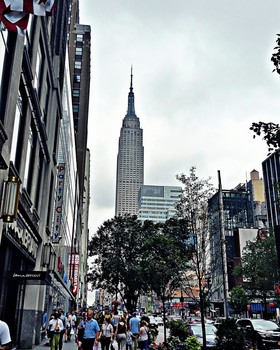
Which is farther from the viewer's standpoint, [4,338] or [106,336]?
[106,336]

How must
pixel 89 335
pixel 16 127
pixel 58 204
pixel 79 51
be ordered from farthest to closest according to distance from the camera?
1. pixel 79 51
2. pixel 58 204
3. pixel 16 127
4. pixel 89 335

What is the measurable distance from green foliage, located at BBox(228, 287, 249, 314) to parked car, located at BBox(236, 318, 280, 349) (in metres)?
35.7

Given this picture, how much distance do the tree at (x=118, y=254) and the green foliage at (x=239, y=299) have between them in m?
18.8

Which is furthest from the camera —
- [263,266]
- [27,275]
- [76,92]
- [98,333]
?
[76,92]

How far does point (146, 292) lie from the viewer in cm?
4491

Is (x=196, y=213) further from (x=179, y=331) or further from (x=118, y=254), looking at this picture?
(x=118, y=254)

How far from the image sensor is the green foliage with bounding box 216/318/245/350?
517 inches

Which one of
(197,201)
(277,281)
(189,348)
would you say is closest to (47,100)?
(197,201)

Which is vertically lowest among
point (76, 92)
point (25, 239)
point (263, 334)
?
point (263, 334)

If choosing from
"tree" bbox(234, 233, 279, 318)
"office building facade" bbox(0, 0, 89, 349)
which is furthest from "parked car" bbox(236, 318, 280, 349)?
"tree" bbox(234, 233, 279, 318)

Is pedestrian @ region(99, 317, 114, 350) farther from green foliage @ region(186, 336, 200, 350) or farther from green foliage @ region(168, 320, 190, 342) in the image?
green foliage @ region(168, 320, 190, 342)

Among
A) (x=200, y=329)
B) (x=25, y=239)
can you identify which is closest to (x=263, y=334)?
Result: (x=200, y=329)

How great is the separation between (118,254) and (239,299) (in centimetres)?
2431

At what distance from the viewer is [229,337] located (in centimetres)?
1330
